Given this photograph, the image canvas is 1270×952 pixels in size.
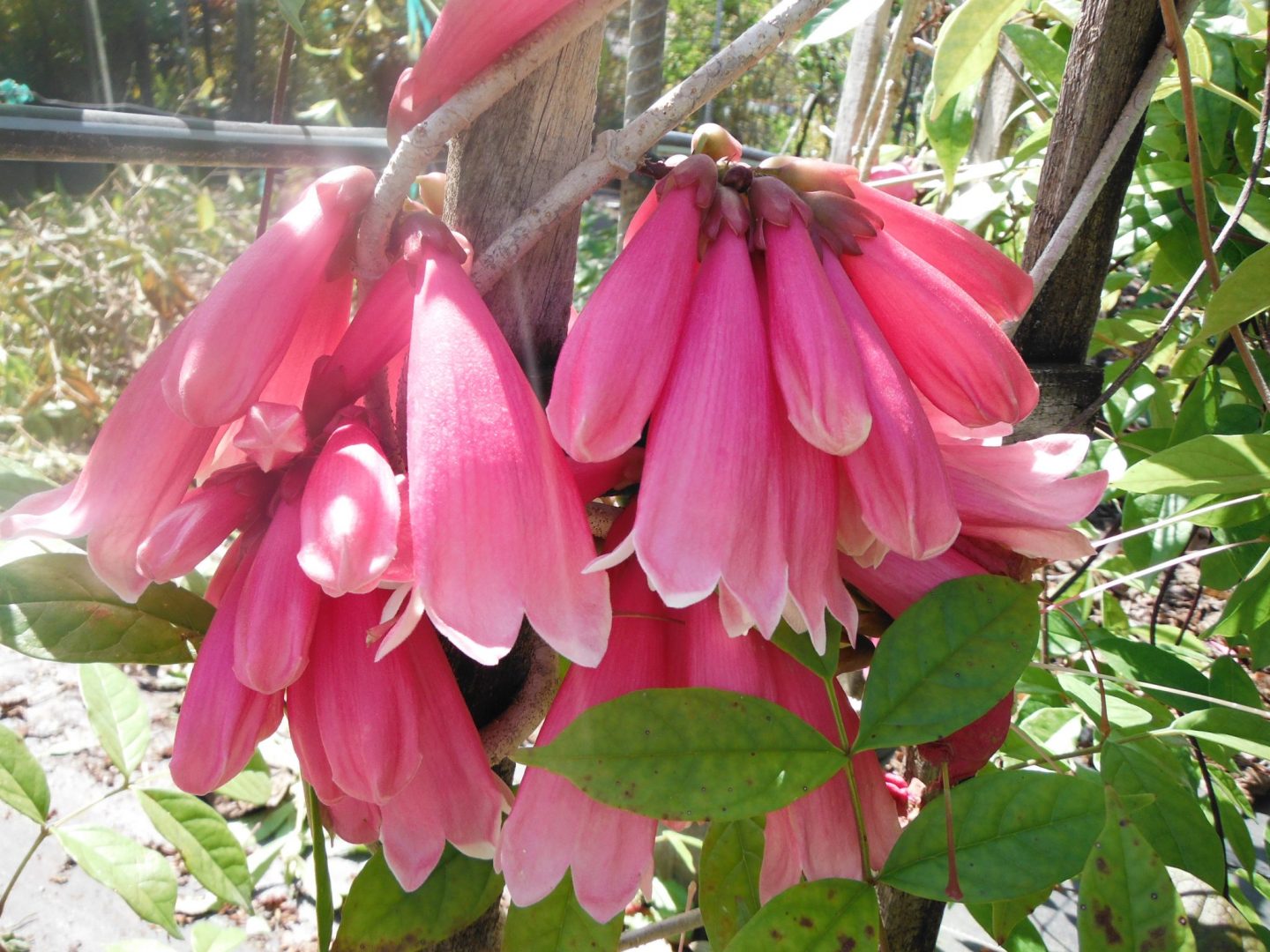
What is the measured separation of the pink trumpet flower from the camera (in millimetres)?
326

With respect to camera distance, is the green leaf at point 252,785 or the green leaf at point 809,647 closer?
the green leaf at point 809,647

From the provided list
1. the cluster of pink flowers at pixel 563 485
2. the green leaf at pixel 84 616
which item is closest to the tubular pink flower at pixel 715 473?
the cluster of pink flowers at pixel 563 485

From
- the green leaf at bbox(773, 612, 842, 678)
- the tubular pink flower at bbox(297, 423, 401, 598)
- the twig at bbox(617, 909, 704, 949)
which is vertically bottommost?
the twig at bbox(617, 909, 704, 949)

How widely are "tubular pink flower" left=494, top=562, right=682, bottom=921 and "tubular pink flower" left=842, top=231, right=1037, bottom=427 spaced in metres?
0.13

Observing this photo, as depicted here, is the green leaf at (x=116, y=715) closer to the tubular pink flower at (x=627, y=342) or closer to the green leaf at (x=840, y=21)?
the tubular pink flower at (x=627, y=342)

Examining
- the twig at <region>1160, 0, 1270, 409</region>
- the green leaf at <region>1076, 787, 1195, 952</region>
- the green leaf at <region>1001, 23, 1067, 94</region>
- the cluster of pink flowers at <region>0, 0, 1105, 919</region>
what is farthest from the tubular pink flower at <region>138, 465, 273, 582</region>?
the green leaf at <region>1001, 23, 1067, 94</region>

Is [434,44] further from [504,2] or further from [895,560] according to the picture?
[895,560]

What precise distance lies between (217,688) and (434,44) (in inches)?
9.0

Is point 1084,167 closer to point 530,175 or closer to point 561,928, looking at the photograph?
point 530,175

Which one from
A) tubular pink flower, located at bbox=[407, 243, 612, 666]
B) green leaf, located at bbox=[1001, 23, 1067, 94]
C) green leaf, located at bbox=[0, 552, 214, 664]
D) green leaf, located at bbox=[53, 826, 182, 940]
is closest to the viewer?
tubular pink flower, located at bbox=[407, 243, 612, 666]

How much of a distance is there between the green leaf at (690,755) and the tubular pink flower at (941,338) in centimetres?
13

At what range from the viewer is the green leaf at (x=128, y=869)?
592 mm

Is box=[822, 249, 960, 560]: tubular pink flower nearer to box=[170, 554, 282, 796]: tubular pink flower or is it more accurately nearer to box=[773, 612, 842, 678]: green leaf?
box=[773, 612, 842, 678]: green leaf

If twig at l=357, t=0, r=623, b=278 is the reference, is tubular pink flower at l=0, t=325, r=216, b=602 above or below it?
below
